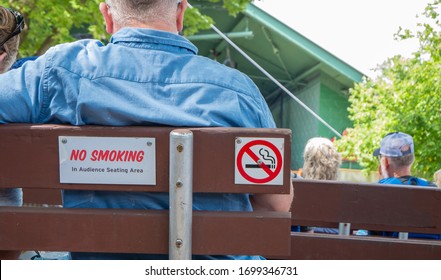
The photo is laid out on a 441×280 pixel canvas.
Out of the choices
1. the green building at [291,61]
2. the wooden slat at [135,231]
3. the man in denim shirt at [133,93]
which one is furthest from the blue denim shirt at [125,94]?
the green building at [291,61]

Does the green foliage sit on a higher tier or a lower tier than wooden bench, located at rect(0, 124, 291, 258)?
higher

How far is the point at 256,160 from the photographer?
205 centimetres

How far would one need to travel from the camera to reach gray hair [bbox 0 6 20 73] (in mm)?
2812

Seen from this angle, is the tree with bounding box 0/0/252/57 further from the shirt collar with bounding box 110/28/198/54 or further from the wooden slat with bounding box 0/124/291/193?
the wooden slat with bounding box 0/124/291/193

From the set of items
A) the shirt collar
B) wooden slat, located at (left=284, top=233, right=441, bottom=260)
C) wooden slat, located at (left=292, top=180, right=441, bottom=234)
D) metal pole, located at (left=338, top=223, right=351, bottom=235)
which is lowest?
wooden slat, located at (left=284, top=233, right=441, bottom=260)

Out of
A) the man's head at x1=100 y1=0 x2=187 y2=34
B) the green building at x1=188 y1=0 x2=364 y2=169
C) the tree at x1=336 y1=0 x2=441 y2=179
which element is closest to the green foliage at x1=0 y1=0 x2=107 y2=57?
the green building at x1=188 y1=0 x2=364 y2=169

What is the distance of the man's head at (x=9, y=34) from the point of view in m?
2.82

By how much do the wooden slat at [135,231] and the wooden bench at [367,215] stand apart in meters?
1.47

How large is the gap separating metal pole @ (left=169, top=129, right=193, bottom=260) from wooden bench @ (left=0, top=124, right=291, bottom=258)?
0.02 meters

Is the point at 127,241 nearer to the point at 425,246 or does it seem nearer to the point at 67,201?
the point at 67,201

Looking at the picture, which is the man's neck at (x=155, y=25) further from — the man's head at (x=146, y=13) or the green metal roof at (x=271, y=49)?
the green metal roof at (x=271, y=49)

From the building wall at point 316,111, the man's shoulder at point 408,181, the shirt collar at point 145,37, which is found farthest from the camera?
the building wall at point 316,111

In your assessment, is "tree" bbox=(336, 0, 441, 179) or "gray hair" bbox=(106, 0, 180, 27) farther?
"tree" bbox=(336, 0, 441, 179)

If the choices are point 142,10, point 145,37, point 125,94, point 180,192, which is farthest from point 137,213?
point 142,10
